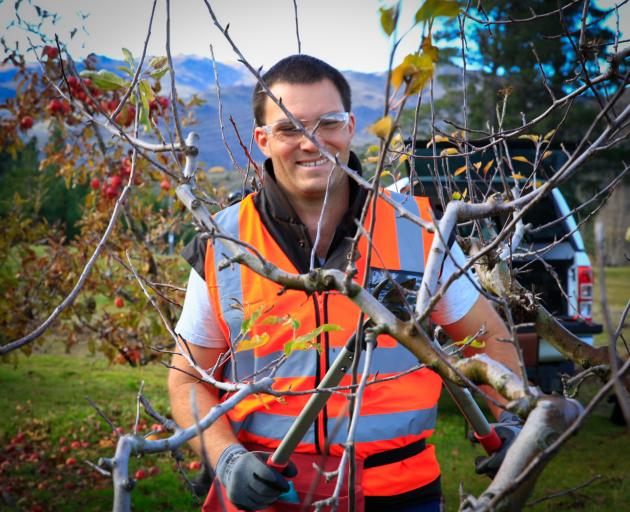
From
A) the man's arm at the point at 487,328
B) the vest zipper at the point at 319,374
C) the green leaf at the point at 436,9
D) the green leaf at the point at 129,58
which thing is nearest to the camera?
the green leaf at the point at 436,9

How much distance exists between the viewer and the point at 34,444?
6309 millimetres

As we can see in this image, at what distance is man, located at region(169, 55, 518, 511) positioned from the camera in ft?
7.29

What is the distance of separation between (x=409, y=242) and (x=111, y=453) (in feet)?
15.7

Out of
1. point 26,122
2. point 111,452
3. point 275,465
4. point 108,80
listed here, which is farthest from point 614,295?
point 108,80

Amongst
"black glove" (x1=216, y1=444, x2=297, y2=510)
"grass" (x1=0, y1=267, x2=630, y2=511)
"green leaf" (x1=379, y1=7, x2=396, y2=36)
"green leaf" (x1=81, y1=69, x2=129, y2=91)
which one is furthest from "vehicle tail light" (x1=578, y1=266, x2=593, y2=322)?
"green leaf" (x1=379, y1=7, x2=396, y2=36)

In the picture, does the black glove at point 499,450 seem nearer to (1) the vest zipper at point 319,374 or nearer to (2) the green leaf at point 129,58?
(1) the vest zipper at point 319,374

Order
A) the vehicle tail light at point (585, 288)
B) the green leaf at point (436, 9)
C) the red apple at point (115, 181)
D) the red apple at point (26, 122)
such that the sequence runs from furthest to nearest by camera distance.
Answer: the vehicle tail light at point (585, 288) → the red apple at point (26, 122) → the red apple at point (115, 181) → the green leaf at point (436, 9)

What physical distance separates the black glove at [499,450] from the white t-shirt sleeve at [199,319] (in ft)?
3.19

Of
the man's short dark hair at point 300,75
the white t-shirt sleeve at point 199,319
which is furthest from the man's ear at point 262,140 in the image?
the white t-shirt sleeve at point 199,319

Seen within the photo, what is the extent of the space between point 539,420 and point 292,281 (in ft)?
1.76

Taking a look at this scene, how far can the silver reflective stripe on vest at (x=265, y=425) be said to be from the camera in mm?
2268

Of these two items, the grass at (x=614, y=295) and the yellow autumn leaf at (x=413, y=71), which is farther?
the grass at (x=614, y=295)

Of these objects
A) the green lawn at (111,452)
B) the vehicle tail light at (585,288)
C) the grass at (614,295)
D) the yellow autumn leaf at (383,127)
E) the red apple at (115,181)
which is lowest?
the green lawn at (111,452)

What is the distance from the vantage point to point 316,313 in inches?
89.2
